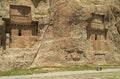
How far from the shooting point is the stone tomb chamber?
32531 millimetres

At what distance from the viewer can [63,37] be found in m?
34.1

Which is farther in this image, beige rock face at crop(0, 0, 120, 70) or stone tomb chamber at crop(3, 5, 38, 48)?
beige rock face at crop(0, 0, 120, 70)

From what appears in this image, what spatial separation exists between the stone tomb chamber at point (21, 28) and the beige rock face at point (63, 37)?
646 millimetres

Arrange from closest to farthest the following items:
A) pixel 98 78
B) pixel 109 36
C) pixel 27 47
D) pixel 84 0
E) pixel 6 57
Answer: pixel 98 78 → pixel 6 57 → pixel 27 47 → pixel 84 0 → pixel 109 36

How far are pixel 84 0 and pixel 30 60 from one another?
11179mm

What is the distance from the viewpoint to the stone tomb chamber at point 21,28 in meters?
32.5

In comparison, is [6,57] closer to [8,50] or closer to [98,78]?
[8,50]

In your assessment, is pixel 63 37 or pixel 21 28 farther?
pixel 63 37

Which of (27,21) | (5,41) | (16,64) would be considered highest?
(27,21)

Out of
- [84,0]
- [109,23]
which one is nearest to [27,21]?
[84,0]

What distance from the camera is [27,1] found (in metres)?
34.1

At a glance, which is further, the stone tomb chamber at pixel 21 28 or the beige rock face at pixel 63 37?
the beige rock face at pixel 63 37

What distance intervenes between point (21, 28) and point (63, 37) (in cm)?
537

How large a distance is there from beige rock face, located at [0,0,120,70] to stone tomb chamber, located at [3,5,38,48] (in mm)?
646
